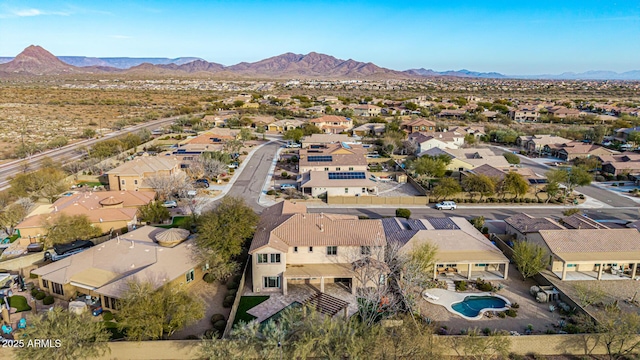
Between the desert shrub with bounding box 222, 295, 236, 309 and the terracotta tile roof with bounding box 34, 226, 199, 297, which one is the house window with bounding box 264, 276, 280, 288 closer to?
the desert shrub with bounding box 222, 295, 236, 309

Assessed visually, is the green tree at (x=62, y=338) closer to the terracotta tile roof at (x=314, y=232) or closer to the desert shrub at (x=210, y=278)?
the desert shrub at (x=210, y=278)

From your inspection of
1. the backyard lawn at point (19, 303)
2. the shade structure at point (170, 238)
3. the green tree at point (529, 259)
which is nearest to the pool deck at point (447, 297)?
the green tree at point (529, 259)

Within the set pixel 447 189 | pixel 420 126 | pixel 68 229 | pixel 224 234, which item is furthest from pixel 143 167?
pixel 420 126

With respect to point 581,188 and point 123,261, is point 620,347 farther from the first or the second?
point 581,188

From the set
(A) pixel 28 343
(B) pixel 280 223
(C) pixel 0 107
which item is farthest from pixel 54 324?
(C) pixel 0 107

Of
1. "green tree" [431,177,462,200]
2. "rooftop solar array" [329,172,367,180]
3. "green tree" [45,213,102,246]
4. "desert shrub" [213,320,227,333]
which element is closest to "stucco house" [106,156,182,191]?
"green tree" [45,213,102,246]

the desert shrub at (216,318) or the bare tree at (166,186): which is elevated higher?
the bare tree at (166,186)
